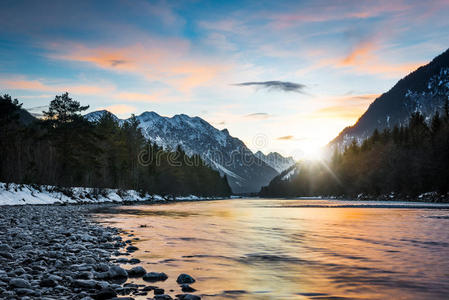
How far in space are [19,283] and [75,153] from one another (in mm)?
71613

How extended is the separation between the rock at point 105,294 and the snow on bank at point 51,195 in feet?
122

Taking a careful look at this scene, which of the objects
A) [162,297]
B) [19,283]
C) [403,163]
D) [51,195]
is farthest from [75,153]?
[403,163]

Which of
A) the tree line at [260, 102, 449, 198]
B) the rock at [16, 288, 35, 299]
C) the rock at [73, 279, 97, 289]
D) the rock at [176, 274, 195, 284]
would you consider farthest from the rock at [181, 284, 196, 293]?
the tree line at [260, 102, 449, 198]

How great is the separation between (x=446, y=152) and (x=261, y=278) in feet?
253

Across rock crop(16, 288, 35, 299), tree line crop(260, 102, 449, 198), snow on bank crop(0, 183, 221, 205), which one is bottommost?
snow on bank crop(0, 183, 221, 205)

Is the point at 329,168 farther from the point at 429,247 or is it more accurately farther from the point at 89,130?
the point at 429,247

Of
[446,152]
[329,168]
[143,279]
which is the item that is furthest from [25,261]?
[329,168]

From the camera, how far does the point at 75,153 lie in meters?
73.0

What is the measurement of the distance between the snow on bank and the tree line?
2558 inches

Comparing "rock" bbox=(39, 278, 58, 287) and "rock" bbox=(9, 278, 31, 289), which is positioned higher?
"rock" bbox=(9, 278, 31, 289)

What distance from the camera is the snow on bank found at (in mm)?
41312

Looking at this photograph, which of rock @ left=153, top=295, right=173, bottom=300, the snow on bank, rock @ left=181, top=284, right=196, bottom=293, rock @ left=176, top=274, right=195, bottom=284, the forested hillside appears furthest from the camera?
the forested hillside

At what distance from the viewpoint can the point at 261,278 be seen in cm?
860

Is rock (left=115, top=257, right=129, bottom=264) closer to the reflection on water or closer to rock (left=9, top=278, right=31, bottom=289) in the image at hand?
the reflection on water
